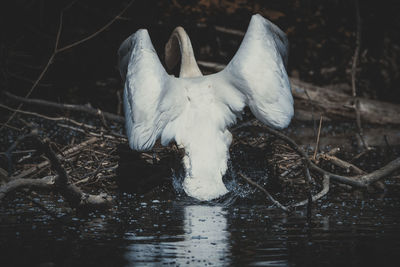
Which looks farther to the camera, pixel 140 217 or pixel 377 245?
pixel 140 217

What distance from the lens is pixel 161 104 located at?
6.29 metres

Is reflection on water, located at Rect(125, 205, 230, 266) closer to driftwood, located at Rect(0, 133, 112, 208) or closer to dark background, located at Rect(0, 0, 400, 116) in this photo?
driftwood, located at Rect(0, 133, 112, 208)

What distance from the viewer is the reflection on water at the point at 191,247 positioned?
3951 millimetres

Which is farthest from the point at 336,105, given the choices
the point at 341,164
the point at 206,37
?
the point at 341,164

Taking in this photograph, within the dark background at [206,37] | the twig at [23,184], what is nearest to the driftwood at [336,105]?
the dark background at [206,37]

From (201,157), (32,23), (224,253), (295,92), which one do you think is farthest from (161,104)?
(32,23)

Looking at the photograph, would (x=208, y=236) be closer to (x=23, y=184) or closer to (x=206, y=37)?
(x=23, y=184)

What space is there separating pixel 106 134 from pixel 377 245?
12.5ft

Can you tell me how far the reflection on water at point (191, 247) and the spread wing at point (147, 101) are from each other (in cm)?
124

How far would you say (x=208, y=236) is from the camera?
4574 mm

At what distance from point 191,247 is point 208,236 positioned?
0.33 m

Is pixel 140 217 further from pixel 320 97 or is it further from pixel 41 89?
pixel 41 89

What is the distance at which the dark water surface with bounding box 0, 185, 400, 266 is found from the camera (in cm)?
397

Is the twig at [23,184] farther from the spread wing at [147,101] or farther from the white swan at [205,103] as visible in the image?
the spread wing at [147,101]
